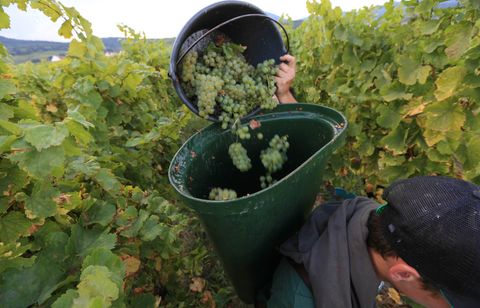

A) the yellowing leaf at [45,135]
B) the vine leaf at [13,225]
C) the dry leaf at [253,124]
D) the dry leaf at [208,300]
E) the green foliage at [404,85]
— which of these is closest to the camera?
the yellowing leaf at [45,135]

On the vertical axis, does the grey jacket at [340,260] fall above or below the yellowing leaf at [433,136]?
below

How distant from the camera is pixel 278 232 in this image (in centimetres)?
138

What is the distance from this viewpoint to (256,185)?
6.31 ft

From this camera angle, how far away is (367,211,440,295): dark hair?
3.58 ft

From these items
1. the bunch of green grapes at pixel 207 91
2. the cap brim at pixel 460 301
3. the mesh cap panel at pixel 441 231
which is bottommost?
the cap brim at pixel 460 301

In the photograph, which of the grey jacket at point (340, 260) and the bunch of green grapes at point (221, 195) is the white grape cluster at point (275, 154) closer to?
the bunch of green grapes at point (221, 195)

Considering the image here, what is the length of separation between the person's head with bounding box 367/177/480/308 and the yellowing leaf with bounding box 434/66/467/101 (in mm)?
463

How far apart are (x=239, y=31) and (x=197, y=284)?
1767mm

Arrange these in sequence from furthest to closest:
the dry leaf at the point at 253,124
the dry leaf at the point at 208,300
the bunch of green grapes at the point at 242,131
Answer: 1. the dry leaf at the point at 208,300
2. the dry leaf at the point at 253,124
3. the bunch of green grapes at the point at 242,131

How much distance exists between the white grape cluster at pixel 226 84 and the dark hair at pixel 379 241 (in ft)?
2.32

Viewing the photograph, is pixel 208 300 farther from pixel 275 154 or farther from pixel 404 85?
pixel 404 85

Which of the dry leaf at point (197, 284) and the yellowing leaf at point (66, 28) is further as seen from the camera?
the dry leaf at point (197, 284)

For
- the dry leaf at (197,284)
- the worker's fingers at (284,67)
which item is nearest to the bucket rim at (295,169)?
the worker's fingers at (284,67)

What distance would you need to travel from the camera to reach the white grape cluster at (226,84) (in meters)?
1.42
